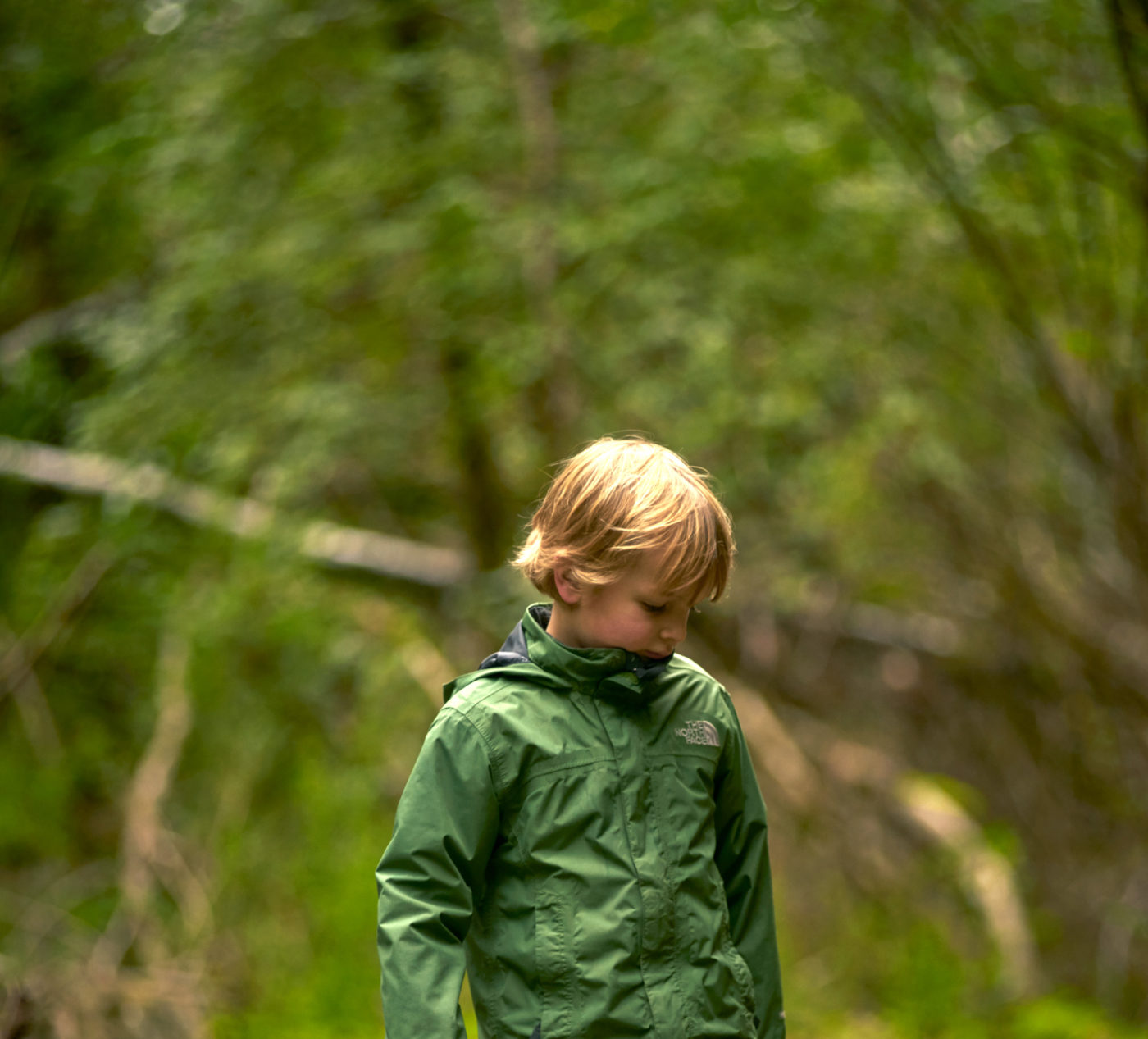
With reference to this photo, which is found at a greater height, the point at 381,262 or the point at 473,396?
the point at 381,262

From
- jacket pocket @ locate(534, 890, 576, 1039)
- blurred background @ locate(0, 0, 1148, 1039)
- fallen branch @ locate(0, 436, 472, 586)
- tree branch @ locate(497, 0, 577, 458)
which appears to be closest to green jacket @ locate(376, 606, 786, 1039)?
jacket pocket @ locate(534, 890, 576, 1039)

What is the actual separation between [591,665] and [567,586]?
0.15 meters

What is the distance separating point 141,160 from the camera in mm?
5367

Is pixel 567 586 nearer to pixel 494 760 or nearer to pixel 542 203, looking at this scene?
pixel 494 760

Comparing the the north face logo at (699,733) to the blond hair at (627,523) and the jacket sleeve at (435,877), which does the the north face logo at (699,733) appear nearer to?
the blond hair at (627,523)

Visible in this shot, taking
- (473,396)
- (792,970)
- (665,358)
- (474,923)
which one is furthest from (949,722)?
(474,923)

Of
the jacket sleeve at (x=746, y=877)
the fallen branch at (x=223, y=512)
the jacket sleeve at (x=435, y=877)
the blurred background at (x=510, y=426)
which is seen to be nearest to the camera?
the jacket sleeve at (x=435, y=877)

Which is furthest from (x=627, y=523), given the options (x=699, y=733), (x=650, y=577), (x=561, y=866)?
(x=561, y=866)

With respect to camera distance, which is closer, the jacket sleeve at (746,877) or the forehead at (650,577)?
the forehead at (650,577)

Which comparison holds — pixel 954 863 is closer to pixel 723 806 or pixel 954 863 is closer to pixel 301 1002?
pixel 301 1002

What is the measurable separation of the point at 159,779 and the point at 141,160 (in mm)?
2948

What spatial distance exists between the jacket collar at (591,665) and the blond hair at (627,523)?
11 cm

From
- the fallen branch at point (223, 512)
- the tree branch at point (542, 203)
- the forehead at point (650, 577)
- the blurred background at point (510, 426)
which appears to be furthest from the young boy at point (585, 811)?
the fallen branch at point (223, 512)

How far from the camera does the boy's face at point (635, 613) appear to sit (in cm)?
199
